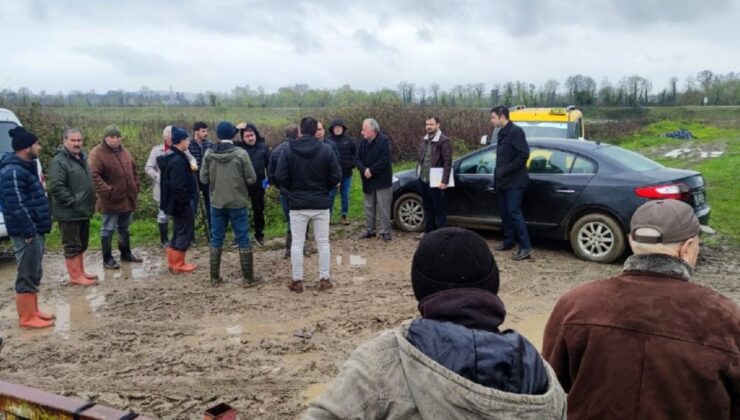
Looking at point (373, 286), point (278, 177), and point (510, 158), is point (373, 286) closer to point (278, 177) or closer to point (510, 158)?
point (278, 177)

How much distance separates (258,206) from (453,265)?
25.4 feet

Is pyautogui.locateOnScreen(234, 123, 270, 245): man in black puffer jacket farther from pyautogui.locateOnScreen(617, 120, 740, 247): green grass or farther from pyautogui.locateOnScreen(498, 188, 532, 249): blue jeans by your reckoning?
pyautogui.locateOnScreen(617, 120, 740, 247): green grass

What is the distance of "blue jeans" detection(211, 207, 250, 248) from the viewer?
23.0 ft

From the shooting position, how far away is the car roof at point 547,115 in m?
12.9

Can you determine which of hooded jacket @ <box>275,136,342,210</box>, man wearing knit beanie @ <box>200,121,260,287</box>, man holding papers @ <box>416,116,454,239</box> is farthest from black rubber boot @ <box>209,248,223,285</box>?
man holding papers @ <box>416,116,454,239</box>

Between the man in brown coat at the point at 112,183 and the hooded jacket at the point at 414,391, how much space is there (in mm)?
6997

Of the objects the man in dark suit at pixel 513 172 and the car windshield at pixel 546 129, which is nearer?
the man in dark suit at pixel 513 172

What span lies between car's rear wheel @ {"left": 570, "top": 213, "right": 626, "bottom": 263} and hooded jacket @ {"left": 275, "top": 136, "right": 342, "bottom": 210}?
10.9ft

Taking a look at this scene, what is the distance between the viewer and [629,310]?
2.07m

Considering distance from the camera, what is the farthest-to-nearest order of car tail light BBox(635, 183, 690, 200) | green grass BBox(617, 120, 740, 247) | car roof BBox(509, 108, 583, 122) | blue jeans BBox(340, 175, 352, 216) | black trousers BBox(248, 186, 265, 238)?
car roof BBox(509, 108, 583, 122), blue jeans BBox(340, 175, 352, 216), green grass BBox(617, 120, 740, 247), black trousers BBox(248, 186, 265, 238), car tail light BBox(635, 183, 690, 200)

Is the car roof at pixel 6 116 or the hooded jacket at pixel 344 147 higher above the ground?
the car roof at pixel 6 116

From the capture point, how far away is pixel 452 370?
1.45 metres

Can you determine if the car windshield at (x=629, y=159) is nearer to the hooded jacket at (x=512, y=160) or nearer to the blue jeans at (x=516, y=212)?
the hooded jacket at (x=512, y=160)

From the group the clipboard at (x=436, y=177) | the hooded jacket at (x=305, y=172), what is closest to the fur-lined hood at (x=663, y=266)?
the hooded jacket at (x=305, y=172)
